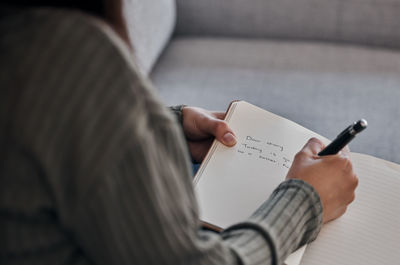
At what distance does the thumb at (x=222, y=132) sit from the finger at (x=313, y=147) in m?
0.11

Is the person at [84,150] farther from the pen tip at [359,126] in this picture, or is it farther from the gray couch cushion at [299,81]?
the gray couch cushion at [299,81]

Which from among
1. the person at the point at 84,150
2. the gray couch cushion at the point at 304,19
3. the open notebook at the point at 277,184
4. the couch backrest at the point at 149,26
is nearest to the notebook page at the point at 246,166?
the open notebook at the point at 277,184

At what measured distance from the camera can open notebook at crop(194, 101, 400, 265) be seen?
25.0 inches

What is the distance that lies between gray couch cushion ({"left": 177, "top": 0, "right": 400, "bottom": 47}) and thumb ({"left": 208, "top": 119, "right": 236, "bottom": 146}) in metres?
0.58

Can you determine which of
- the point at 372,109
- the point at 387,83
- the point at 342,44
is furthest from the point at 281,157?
the point at 342,44

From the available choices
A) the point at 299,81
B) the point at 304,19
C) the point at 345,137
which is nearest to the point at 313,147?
the point at 345,137

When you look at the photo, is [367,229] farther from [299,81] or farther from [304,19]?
[304,19]

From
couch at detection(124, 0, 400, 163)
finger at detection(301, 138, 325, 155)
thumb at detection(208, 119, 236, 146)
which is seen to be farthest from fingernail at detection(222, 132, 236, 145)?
couch at detection(124, 0, 400, 163)

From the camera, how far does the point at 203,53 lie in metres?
1.18

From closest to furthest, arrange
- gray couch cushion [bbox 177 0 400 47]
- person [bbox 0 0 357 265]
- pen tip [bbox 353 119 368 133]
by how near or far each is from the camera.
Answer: person [bbox 0 0 357 265]
pen tip [bbox 353 119 368 133]
gray couch cushion [bbox 177 0 400 47]

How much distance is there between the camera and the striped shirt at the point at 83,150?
1.17 feet

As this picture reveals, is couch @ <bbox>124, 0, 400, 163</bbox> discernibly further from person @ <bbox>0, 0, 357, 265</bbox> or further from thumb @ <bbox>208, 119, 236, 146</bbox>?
person @ <bbox>0, 0, 357, 265</bbox>

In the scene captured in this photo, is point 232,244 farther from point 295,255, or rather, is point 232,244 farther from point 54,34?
point 54,34

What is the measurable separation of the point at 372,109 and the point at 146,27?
0.55 meters
